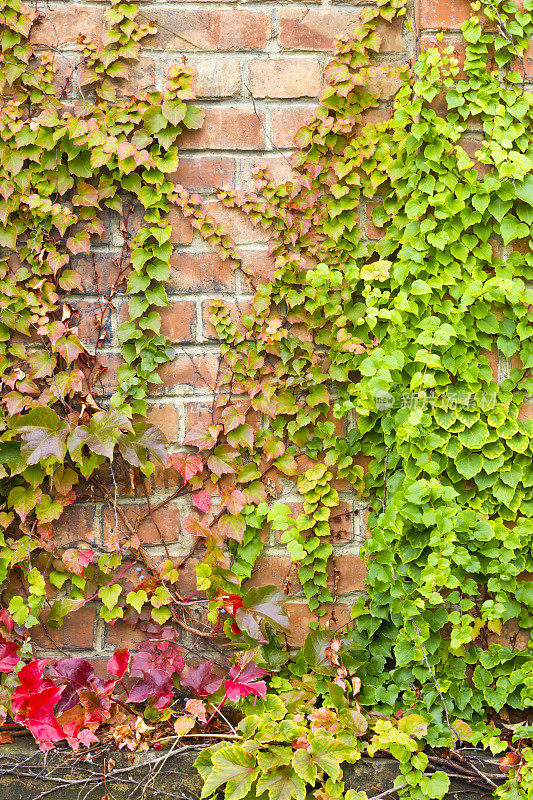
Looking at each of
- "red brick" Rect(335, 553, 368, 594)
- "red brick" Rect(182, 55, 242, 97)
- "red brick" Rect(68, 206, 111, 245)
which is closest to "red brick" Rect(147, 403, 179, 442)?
"red brick" Rect(68, 206, 111, 245)

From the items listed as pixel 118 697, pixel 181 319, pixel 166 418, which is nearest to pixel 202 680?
pixel 118 697

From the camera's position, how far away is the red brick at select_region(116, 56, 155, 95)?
1495mm

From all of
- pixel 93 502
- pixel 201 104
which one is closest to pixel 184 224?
pixel 201 104

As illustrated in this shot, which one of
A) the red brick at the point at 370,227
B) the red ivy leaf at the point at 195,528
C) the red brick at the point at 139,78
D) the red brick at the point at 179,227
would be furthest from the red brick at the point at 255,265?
the red ivy leaf at the point at 195,528

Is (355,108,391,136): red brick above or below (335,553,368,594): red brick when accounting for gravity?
above

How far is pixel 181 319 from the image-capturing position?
5.06 feet

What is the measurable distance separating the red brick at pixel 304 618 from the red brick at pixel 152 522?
366 millimetres

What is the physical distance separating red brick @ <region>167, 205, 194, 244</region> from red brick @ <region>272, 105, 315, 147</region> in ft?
1.01

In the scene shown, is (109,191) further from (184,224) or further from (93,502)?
(93,502)

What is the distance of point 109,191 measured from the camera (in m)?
1.50

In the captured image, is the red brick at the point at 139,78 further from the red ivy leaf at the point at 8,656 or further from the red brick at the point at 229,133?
the red ivy leaf at the point at 8,656

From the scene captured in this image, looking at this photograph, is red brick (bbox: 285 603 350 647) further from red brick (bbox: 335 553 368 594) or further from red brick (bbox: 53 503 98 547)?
red brick (bbox: 53 503 98 547)

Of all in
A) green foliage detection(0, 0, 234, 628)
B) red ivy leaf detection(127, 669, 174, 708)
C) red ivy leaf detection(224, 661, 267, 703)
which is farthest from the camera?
green foliage detection(0, 0, 234, 628)

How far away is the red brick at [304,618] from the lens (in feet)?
5.02
